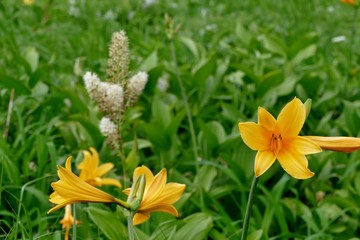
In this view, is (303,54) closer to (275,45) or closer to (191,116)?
(275,45)

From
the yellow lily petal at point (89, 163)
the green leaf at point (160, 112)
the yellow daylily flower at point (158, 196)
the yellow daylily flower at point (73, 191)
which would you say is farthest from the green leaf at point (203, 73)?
the yellow daylily flower at point (73, 191)

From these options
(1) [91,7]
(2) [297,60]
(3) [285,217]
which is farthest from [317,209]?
(1) [91,7]

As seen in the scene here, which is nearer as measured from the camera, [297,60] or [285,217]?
[285,217]

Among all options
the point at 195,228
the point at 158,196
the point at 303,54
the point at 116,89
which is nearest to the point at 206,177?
the point at 195,228

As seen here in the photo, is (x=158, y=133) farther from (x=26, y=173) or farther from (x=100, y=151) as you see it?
(x=26, y=173)

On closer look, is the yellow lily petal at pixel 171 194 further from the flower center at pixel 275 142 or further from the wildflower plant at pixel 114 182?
the flower center at pixel 275 142

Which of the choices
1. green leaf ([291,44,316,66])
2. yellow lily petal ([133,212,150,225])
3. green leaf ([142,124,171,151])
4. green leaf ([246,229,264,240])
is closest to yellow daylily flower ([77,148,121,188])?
green leaf ([246,229,264,240])

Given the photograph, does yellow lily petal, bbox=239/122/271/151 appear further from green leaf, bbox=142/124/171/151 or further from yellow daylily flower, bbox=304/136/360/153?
green leaf, bbox=142/124/171/151
